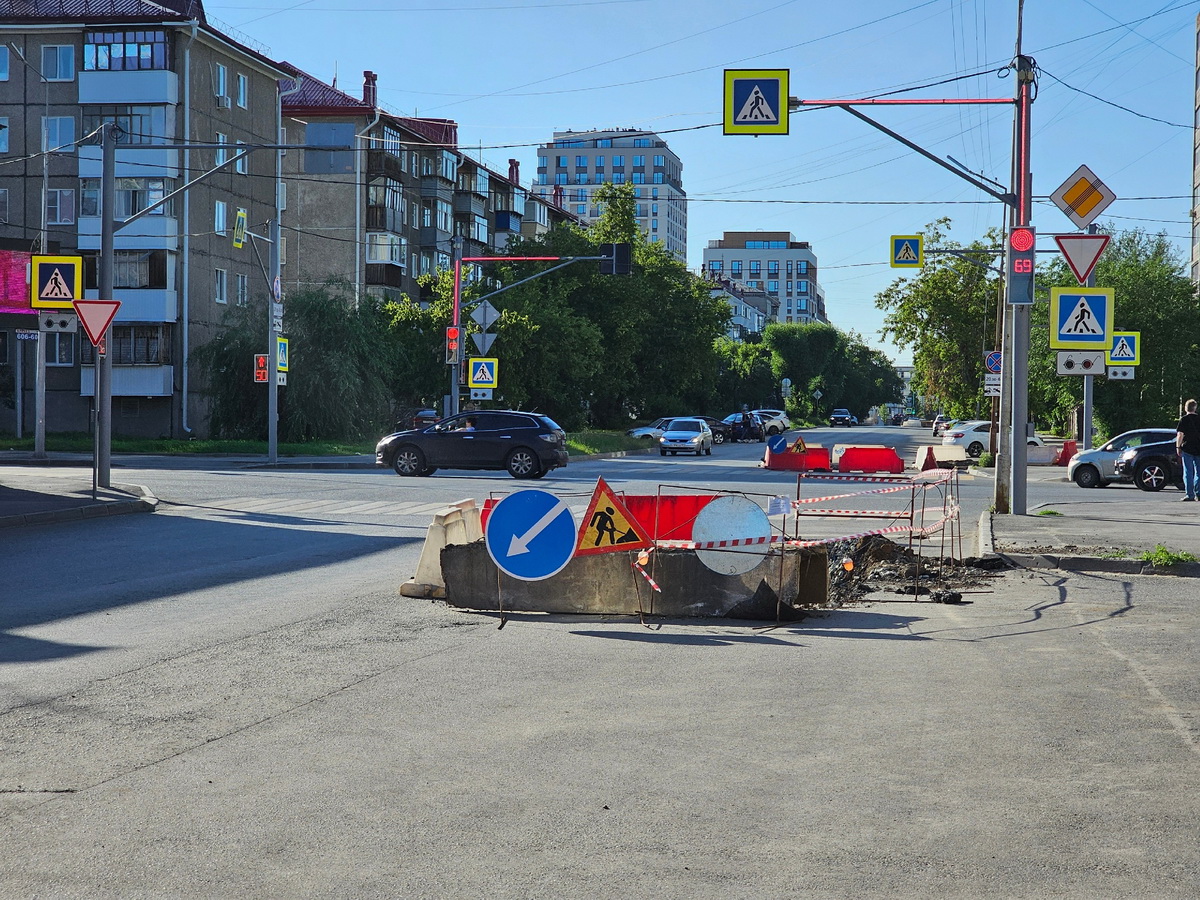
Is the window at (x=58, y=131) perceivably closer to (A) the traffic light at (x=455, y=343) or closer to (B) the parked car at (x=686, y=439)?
(A) the traffic light at (x=455, y=343)

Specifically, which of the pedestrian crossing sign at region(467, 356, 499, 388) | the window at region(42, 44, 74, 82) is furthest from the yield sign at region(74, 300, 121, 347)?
the window at region(42, 44, 74, 82)

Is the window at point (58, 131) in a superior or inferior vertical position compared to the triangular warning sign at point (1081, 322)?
superior

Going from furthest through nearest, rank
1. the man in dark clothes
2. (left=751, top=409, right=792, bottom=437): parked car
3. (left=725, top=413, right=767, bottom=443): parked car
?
(left=751, top=409, right=792, bottom=437): parked car → (left=725, top=413, right=767, bottom=443): parked car → the man in dark clothes

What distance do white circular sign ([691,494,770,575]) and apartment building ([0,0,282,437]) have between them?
45.3 metres

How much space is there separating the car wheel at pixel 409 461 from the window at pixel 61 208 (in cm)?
2820

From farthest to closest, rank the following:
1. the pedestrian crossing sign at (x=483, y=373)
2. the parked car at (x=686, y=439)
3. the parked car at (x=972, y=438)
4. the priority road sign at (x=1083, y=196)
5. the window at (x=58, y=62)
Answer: the window at (x=58, y=62)
the parked car at (x=686, y=439)
the parked car at (x=972, y=438)
the pedestrian crossing sign at (x=483, y=373)
the priority road sign at (x=1083, y=196)

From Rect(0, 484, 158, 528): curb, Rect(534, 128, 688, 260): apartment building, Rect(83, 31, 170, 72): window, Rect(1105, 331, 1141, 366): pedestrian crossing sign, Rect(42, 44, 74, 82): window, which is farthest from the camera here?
Rect(534, 128, 688, 260): apartment building

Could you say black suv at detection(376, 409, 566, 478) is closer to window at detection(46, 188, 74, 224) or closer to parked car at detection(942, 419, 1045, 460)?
parked car at detection(942, 419, 1045, 460)

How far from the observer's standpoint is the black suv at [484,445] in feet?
101

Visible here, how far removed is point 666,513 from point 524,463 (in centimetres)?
1889

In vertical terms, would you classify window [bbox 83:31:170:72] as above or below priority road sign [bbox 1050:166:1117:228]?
above

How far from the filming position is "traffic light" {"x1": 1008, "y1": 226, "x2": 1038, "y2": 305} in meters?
19.2

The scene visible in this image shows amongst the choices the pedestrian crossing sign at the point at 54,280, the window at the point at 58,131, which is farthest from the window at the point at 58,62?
the pedestrian crossing sign at the point at 54,280

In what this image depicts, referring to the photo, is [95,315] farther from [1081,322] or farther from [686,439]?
[686,439]
